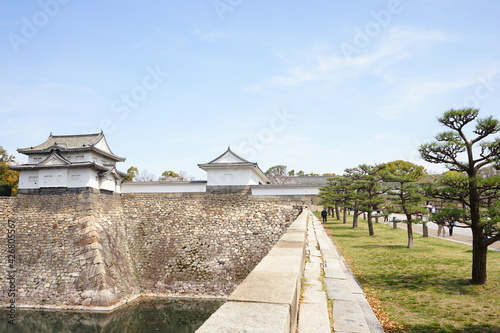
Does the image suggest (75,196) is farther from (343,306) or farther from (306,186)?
(343,306)

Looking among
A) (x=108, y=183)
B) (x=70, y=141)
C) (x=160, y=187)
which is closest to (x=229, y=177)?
(x=160, y=187)

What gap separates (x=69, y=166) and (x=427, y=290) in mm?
17619

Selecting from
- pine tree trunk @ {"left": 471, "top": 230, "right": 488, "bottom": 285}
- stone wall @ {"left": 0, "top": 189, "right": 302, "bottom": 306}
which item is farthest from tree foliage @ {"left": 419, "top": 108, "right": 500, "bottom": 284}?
stone wall @ {"left": 0, "top": 189, "right": 302, "bottom": 306}

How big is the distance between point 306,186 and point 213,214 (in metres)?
5.71

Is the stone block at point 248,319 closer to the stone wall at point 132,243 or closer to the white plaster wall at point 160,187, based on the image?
the stone wall at point 132,243

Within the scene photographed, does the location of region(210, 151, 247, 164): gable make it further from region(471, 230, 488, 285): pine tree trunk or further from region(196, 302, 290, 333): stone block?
region(196, 302, 290, 333): stone block

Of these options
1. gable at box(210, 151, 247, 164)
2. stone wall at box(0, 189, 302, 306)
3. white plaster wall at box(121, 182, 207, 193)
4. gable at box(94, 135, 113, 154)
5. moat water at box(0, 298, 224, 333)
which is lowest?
moat water at box(0, 298, 224, 333)

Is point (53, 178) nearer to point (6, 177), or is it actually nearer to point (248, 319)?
point (6, 177)

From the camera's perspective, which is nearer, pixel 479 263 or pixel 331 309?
pixel 331 309

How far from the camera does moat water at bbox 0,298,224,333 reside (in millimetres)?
12000

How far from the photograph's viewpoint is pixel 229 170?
18469mm

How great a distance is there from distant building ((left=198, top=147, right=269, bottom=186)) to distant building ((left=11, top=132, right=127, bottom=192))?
579 centimetres

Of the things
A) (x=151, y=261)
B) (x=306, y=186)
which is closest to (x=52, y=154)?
(x=151, y=261)

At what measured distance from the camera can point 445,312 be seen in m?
5.07
